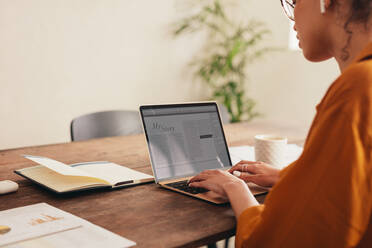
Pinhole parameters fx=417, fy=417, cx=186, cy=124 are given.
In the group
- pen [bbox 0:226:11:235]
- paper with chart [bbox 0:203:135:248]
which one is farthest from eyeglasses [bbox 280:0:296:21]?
pen [bbox 0:226:11:235]

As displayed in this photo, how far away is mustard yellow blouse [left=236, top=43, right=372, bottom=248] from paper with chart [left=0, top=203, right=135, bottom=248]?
0.30m

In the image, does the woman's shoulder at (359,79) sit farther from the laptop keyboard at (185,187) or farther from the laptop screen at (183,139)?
the laptop screen at (183,139)

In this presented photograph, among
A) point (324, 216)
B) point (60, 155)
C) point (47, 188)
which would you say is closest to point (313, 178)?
point (324, 216)

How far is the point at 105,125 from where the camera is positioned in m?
2.25

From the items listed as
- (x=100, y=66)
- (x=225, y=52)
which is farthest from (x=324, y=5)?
(x=225, y=52)

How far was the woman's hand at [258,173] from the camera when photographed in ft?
3.88

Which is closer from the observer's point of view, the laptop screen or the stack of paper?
the laptop screen

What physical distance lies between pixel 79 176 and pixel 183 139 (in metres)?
0.34

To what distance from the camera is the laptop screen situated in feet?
4.07

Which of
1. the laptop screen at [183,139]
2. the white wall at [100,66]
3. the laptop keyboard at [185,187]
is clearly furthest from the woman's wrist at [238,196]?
the white wall at [100,66]

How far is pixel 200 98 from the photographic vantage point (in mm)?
4070

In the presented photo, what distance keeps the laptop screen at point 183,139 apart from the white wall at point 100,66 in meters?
2.04

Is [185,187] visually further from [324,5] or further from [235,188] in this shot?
[324,5]

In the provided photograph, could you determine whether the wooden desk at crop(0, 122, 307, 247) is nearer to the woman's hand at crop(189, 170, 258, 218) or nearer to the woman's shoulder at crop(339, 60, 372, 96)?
the woman's hand at crop(189, 170, 258, 218)
